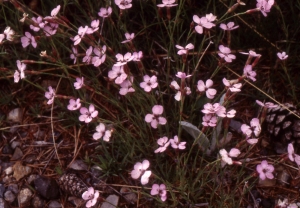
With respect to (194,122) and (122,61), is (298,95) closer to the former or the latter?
(194,122)

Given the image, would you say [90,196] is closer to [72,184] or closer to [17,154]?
[72,184]

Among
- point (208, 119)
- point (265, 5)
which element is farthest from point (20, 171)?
point (265, 5)

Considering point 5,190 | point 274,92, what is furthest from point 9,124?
point 274,92

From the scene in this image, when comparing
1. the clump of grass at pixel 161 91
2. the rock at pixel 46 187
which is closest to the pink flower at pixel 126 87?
the clump of grass at pixel 161 91

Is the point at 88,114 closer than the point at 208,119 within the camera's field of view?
No

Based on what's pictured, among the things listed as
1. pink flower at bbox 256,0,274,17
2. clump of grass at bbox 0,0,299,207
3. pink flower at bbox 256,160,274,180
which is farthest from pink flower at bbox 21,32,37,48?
pink flower at bbox 256,160,274,180

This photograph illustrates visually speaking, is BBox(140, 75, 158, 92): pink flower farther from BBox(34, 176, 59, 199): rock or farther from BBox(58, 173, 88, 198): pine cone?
BBox(34, 176, 59, 199): rock

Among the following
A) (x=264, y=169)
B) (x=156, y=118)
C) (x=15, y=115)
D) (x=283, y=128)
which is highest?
(x=156, y=118)
